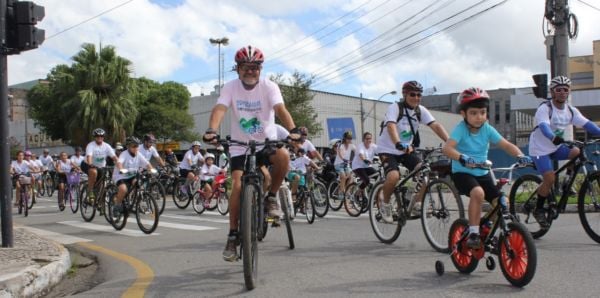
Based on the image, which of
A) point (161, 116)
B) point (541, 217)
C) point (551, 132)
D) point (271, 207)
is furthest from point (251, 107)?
point (161, 116)

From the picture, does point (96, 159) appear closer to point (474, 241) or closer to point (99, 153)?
point (99, 153)

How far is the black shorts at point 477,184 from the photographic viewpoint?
5.33 meters

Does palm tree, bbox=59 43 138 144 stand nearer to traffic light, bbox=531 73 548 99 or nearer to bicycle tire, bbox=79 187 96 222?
bicycle tire, bbox=79 187 96 222

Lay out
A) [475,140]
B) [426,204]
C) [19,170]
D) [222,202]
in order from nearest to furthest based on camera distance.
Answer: [475,140]
[426,204]
[222,202]
[19,170]

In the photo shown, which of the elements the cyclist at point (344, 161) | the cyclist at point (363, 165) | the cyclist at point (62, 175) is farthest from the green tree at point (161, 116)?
the cyclist at point (363, 165)

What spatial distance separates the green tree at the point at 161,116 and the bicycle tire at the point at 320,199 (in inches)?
1371

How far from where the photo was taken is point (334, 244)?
25.1ft

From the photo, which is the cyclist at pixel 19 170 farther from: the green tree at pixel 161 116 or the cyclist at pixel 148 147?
the green tree at pixel 161 116

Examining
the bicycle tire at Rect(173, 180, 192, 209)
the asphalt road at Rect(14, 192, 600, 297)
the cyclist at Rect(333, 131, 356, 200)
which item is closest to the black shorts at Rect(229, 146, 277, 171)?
the asphalt road at Rect(14, 192, 600, 297)

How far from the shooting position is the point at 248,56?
5.77 metres

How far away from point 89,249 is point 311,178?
213 inches

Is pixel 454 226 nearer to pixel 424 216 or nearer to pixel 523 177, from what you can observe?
pixel 424 216

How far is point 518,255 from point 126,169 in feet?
24.3

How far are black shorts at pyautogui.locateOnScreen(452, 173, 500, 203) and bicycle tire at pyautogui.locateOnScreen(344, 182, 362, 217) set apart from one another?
6.59m
